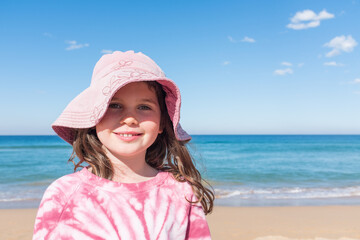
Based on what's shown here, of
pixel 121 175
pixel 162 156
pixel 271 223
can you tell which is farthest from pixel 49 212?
pixel 271 223

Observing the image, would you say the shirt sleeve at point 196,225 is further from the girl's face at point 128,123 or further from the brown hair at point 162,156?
the girl's face at point 128,123

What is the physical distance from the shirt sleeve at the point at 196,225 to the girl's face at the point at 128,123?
42cm

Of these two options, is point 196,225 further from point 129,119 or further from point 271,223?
point 271,223

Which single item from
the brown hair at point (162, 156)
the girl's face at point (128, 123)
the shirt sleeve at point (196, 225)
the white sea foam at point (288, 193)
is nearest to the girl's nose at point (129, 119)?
the girl's face at point (128, 123)

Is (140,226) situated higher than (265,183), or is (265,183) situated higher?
(140,226)

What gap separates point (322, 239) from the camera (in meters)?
4.93

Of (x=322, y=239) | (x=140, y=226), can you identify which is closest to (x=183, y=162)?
(x=140, y=226)

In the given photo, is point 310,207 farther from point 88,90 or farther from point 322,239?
point 88,90

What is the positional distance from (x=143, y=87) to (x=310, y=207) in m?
6.38

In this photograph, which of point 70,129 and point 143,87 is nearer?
point 143,87

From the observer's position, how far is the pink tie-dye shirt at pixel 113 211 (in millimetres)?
1362

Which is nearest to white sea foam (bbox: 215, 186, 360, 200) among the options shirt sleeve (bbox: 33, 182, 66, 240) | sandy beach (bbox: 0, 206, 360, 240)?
sandy beach (bbox: 0, 206, 360, 240)

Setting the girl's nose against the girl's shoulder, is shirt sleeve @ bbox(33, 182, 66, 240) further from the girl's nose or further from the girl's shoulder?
the girl's shoulder

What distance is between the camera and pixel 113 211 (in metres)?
1.45
